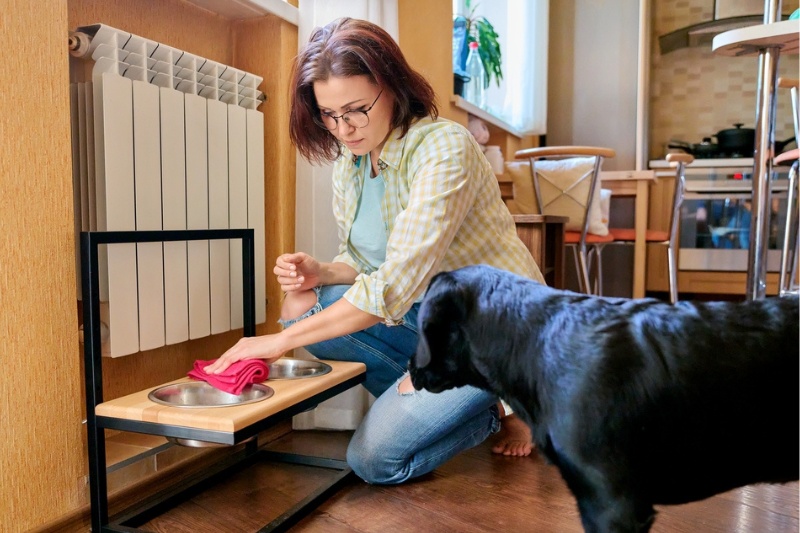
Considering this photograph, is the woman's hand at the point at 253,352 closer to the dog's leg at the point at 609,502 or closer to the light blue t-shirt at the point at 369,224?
the light blue t-shirt at the point at 369,224

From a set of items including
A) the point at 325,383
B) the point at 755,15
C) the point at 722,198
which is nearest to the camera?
the point at 325,383

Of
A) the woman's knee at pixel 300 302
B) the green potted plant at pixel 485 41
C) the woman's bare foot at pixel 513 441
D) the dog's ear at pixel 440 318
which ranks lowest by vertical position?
the woman's bare foot at pixel 513 441

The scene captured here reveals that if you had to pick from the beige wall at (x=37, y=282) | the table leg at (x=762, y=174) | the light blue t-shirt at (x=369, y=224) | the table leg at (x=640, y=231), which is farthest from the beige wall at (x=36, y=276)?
the table leg at (x=640, y=231)

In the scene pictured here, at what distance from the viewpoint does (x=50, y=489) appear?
1271mm

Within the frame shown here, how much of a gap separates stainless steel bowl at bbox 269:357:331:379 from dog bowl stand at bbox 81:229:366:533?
4 cm

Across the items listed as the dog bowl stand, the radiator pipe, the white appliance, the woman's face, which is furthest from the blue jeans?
the white appliance

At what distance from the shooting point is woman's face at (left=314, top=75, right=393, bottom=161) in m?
1.38

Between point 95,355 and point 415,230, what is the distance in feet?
2.15

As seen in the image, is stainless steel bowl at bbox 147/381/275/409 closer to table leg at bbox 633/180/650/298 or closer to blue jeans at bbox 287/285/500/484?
blue jeans at bbox 287/285/500/484

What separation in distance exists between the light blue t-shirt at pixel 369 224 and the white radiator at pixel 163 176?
30 centimetres

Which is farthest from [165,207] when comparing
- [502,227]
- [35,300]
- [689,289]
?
[689,289]

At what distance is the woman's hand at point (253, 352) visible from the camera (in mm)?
1333

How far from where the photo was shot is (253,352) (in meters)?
1.35

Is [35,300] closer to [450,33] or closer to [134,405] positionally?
[134,405]
